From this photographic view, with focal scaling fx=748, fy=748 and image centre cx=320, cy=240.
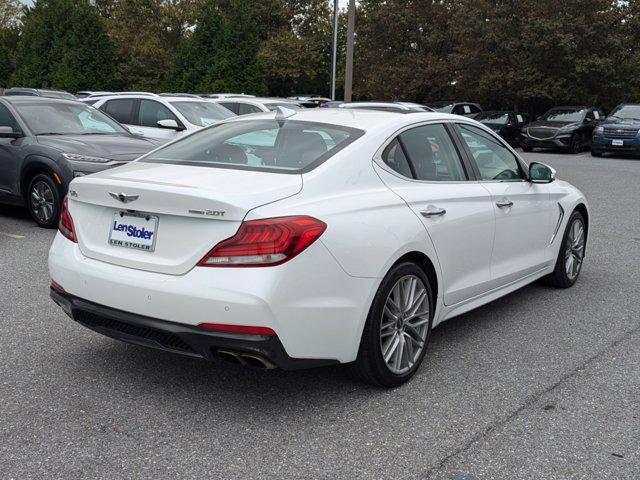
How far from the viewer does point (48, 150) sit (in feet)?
28.7

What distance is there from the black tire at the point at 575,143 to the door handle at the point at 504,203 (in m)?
20.6

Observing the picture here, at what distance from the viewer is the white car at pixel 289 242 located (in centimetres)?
339

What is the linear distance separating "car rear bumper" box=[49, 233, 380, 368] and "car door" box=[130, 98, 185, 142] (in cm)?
956

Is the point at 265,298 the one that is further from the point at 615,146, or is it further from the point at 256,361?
the point at 615,146

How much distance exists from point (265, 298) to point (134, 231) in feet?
→ 2.70

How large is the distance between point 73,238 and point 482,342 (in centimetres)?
266

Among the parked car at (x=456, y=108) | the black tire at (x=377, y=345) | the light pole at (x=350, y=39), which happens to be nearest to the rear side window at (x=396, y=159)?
the black tire at (x=377, y=345)

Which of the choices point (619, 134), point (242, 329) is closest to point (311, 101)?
point (619, 134)

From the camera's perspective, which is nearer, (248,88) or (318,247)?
(318,247)

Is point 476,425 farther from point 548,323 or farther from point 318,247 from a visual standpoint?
point 548,323

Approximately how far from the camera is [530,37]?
31.4 metres

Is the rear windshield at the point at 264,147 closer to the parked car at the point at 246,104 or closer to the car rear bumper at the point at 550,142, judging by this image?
the parked car at the point at 246,104

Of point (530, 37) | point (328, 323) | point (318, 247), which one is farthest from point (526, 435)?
point (530, 37)

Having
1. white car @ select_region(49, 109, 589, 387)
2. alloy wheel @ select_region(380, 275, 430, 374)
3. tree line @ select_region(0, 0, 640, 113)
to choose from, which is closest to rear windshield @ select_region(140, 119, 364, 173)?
white car @ select_region(49, 109, 589, 387)
